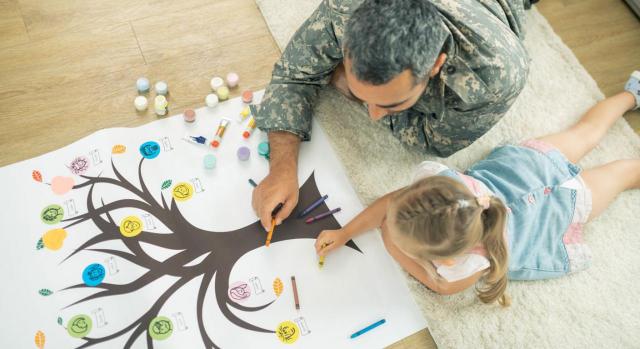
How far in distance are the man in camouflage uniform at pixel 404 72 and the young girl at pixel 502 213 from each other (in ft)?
0.50

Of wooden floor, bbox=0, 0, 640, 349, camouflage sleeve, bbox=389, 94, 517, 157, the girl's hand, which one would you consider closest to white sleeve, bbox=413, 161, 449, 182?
camouflage sleeve, bbox=389, 94, 517, 157

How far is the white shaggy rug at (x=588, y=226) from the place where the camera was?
127cm

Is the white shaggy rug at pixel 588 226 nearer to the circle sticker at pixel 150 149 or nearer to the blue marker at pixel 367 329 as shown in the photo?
the blue marker at pixel 367 329

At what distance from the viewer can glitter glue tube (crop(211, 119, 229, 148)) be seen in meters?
1.36

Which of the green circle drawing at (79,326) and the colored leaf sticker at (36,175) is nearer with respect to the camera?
the green circle drawing at (79,326)

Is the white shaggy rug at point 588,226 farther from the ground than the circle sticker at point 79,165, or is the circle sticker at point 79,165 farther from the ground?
the circle sticker at point 79,165

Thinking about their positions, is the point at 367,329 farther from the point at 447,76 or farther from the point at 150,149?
the point at 150,149

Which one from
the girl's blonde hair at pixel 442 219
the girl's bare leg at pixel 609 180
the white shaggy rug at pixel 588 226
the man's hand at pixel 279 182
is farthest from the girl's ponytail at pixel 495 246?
the man's hand at pixel 279 182

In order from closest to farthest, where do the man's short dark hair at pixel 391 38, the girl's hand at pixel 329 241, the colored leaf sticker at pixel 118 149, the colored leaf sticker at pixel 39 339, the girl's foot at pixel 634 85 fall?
the man's short dark hair at pixel 391 38
the colored leaf sticker at pixel 39 339
the girl's hand at pixel 329 241
the colored leaf sticker at pixel 118 149
the girl's foot at pixel 634 85

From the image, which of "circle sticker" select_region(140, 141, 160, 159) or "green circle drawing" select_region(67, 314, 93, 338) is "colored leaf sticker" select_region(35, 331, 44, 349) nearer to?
"green circle drawing" select_region(67, 314, 93, 338)

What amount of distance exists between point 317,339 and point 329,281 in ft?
0.46

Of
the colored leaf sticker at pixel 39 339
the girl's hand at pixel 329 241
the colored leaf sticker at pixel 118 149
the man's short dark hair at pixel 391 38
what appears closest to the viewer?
the man's short dark hair at pixel 391 38

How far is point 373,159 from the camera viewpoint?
143 cm

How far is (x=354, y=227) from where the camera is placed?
1.25 meters
